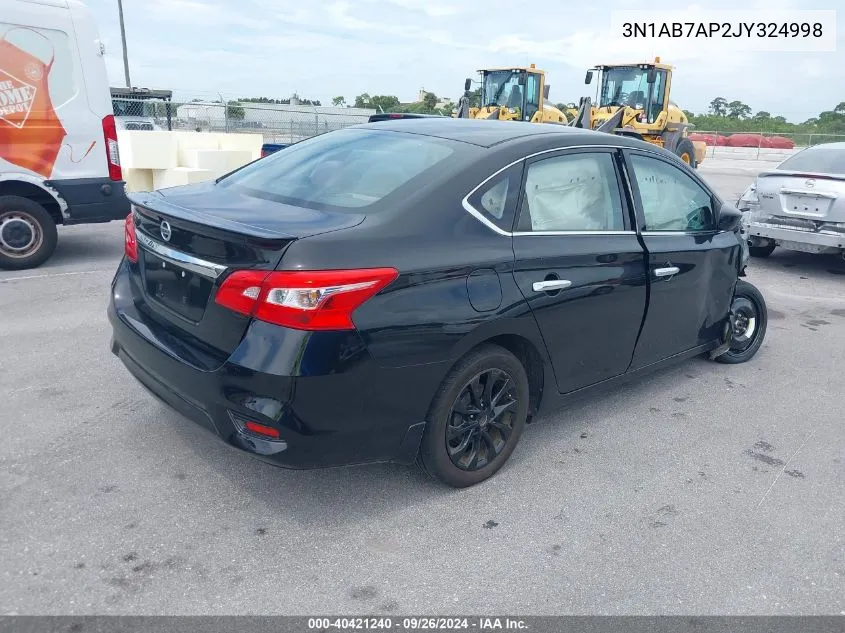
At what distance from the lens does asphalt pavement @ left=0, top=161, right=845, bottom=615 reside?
2578 millimetres

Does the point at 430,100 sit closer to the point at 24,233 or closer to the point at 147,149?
the point at 147,149

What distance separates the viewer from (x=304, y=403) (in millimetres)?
2604

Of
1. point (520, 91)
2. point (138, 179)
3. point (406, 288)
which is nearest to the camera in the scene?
point (406, 288)

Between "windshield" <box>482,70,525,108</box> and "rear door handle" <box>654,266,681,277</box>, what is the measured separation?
15872 mm

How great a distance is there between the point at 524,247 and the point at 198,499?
6.01ft

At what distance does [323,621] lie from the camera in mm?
2430

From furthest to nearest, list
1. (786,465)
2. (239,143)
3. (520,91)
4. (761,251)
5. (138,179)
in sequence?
1. (520,91)
2. (239,143)
3. (138,179)
4. (761,251)
5. (786,465)

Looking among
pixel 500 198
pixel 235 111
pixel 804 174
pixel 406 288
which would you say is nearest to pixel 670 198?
pixel 500 198

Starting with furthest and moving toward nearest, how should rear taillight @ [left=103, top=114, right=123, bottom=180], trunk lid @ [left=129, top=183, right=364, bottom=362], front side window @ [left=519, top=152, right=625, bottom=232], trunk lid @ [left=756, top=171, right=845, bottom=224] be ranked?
trunk lid @ [left=756, top=171, right=845, bottom=224] → rear taillight @ [left=103, top=114, right=123, bottom=180] → front side window @ [left=519, top=152, right=625, bottom=232] → trunk lid @ [left=129, top=183, right=364, bottom=362]

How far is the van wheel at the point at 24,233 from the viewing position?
6789 mm

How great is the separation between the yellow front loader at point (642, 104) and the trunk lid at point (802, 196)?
31.4ft

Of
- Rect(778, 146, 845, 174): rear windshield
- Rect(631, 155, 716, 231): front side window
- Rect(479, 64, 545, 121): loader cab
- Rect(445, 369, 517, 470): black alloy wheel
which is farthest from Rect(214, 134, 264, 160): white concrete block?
Rect(445, 369, 517, 470): black alloy wheel

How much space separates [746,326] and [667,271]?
1.72 meters

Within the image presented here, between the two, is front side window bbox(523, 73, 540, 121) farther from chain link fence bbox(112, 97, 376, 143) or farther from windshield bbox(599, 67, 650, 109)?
chain link fence bbox(112, 97, 376, 143)
